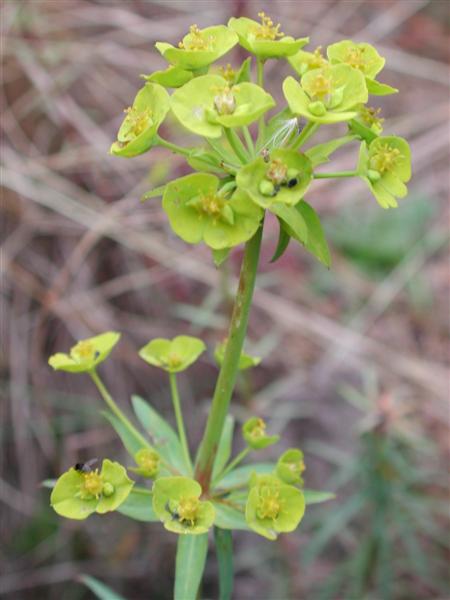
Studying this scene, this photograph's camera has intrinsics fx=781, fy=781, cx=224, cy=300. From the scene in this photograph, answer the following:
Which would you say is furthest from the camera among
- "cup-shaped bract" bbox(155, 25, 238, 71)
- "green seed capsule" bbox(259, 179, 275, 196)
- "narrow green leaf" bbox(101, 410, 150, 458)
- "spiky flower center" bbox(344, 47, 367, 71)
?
"narrow green leaf" bbox(101, 410, 150, 458)

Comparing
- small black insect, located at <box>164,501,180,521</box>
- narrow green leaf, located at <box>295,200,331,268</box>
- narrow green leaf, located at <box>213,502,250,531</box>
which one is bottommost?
narrow green leaf, located at <box>213,502,250,531</box>

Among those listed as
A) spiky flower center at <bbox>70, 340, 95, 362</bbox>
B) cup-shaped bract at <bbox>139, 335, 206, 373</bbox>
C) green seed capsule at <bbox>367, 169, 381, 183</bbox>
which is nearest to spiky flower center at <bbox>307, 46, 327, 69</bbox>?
green seed capsule at <bbox>367, 169, 381, 183</bbox>

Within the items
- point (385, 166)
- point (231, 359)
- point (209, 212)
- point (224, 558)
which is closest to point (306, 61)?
point (385, 166)

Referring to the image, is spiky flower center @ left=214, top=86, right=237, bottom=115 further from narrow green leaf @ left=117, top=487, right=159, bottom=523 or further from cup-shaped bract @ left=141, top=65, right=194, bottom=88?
narrow green leaf @ left=117, top=487, right=159, bottom=523

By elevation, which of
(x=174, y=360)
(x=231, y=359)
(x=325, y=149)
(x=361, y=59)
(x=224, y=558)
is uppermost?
(x=361, y=59)

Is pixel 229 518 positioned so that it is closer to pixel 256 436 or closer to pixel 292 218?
pixel 256 436
